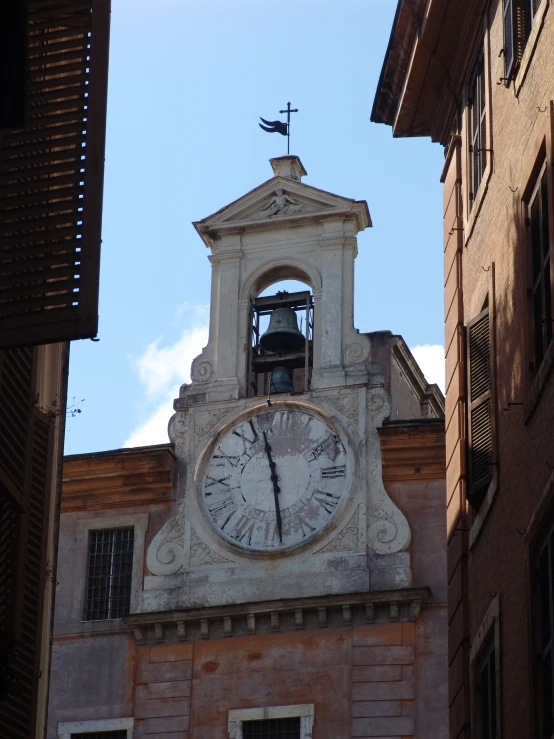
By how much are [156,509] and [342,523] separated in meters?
3.20

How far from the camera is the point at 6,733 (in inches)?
660

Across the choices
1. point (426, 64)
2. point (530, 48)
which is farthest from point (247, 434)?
point (530, 48)

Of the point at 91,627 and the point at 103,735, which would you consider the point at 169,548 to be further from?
the point at 103,735

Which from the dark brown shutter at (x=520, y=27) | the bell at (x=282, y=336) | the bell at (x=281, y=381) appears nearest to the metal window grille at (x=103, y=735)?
the bell at (x=281, y=381)

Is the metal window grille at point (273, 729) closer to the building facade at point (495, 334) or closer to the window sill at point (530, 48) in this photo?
the building facade at point (495, 334)

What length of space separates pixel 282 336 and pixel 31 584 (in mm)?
16144

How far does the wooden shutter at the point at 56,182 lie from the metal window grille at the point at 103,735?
17.8m

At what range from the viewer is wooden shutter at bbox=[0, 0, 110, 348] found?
13.7 meters

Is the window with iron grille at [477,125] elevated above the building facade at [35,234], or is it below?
above

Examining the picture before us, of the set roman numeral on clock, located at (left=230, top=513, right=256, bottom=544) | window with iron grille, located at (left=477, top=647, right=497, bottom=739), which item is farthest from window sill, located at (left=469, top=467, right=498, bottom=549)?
roman numeral on clock, located at (left=230, top=513, right=256, bottom=544)

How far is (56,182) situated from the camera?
14367mm

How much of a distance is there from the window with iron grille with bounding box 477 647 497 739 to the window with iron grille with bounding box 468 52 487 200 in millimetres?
4965

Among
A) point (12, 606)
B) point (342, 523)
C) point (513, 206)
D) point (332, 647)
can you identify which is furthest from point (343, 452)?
point (12, 606)

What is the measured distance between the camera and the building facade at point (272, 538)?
3017 centimetres
